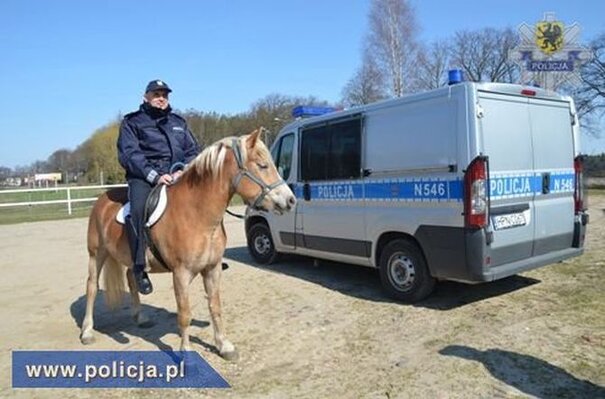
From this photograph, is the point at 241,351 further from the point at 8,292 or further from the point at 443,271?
the point at 8,292

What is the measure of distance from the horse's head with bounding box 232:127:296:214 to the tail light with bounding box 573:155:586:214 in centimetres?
418

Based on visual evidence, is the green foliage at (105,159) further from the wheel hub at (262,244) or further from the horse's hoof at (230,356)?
the horse's hoof at (230,356)

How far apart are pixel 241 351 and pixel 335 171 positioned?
311 cm

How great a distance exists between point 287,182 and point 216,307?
357cm

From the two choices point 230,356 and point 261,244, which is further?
point 261,244

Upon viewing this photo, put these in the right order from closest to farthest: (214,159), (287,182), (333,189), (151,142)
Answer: (214,159)
(151,142)
(333,189)
(287,182)

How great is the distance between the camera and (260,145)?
4629mm

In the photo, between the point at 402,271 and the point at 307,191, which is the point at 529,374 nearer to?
the point at 402,271

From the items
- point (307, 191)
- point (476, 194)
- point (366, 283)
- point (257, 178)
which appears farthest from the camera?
point (307, 191)

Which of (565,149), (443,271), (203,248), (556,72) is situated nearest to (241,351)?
(203,248)

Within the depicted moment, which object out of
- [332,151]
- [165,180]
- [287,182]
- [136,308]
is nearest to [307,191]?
[287,182]

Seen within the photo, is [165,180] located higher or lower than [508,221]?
higher

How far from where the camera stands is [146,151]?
5238 mm

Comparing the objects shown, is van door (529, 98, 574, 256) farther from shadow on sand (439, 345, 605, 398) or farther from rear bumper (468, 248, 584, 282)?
shadow on sand (439, 345, 605, 398)
